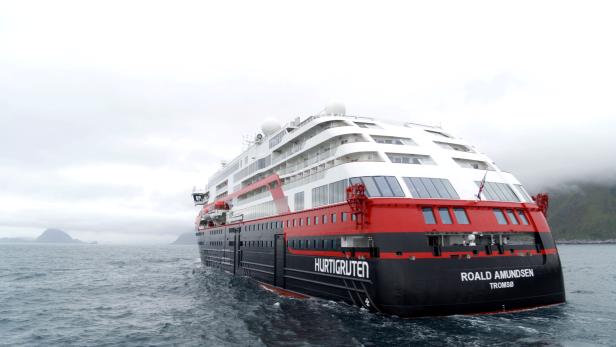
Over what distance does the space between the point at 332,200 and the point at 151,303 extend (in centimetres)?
1497

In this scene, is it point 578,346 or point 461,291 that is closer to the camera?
point 578,346

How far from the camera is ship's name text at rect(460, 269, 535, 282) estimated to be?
19.8m

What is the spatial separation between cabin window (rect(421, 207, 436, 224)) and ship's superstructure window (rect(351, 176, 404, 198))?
4.57ft

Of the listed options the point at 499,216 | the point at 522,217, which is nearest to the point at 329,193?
the point at 499,216

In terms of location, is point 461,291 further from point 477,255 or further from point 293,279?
point 293,279

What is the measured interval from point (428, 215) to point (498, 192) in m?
5.93

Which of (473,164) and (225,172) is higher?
(225,172)

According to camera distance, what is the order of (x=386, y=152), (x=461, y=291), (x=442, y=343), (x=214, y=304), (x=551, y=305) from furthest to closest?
1. (x=214, y=304)
2. (x=386, y=152)
3. (x=551, y=305)
4. (x=461, y=291)
5. (x=442, y=343)

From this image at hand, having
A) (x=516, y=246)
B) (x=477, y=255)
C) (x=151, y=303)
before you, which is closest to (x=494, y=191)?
(x=516, y=246)

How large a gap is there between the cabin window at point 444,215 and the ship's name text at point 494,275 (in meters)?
2.60

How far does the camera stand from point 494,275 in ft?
66.4

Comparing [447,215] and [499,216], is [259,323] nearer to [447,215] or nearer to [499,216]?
[447,215]

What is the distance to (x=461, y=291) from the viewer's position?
19.7 m

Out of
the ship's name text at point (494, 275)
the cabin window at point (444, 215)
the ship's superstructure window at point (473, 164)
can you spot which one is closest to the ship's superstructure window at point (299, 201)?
the cabin window at point (444, 215)
